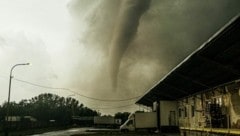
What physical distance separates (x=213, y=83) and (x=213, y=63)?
20.2ft

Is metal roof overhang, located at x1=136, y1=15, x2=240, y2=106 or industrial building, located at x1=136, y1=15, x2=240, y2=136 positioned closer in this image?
metal roof overhang, located at x1=136, y1=15, x2=240, y2=106

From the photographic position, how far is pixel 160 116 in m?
58.1

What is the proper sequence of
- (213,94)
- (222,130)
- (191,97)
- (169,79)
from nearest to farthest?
(222,130) < (213,94) < (169,79) < (191,97)

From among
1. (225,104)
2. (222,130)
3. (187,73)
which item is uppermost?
(187,73)

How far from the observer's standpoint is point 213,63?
26.3m

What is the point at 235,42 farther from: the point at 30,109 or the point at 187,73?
the point at 30,109

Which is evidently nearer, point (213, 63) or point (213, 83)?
point (213, 63)

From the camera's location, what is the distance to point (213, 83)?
32.1 metres

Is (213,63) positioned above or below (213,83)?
above

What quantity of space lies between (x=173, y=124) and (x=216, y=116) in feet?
87.1

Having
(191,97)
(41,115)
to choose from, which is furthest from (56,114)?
(191,97)

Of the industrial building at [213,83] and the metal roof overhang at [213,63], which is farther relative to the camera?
the industrial building at [213,83]

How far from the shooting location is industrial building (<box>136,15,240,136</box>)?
22.4 m

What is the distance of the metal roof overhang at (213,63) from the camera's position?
67.4ft
